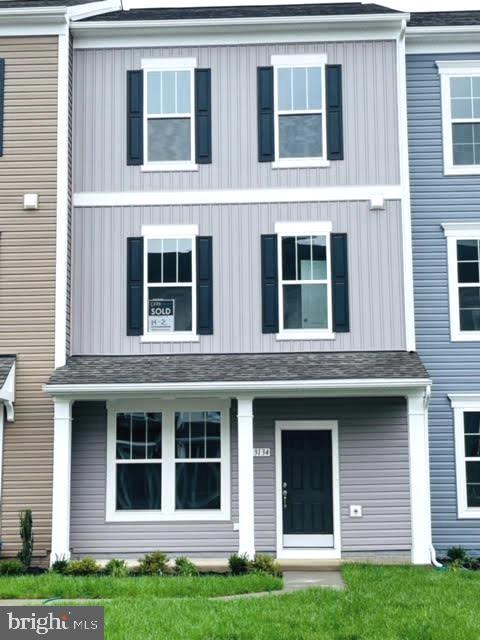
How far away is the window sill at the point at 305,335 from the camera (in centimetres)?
1606

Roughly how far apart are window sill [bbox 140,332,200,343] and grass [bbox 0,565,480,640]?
4555 millimetres

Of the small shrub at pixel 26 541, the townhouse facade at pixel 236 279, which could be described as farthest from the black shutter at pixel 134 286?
the small shrub at pixel 26 541

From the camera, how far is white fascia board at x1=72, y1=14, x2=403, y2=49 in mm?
16469

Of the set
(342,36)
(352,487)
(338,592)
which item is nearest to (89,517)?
(352,487)

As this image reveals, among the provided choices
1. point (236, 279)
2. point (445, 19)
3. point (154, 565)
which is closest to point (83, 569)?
point (154, 565)

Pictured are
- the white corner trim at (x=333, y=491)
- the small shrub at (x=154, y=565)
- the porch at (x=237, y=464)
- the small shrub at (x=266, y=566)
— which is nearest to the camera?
the small shrub at (x=266, y=566)

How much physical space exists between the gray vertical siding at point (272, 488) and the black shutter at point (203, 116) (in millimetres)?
4323

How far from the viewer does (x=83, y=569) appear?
1408 centimetres

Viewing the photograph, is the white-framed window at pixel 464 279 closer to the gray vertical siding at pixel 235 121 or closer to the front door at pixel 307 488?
the gray vertical siding at pixel 235 121

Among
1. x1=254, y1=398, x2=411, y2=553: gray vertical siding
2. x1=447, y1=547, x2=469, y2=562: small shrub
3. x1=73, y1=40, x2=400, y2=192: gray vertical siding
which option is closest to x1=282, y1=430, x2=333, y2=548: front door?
x1=254, y1=398, x2=411, y2=553: gray vertical siding

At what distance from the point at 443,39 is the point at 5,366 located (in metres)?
9.35

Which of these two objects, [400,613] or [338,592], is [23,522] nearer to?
[338,592]

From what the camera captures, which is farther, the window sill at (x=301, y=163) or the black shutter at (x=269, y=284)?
the window sill at (x=301, y=163)

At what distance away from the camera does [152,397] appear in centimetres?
1541
